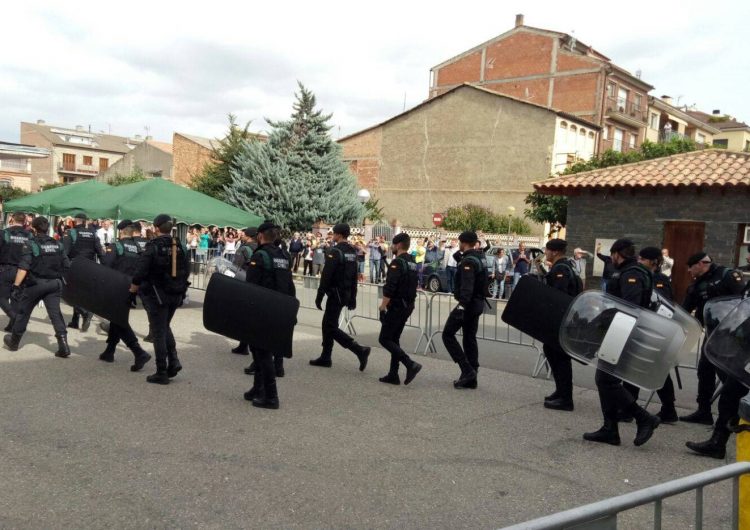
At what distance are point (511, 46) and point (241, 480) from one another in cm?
4184

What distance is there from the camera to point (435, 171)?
3753 cm

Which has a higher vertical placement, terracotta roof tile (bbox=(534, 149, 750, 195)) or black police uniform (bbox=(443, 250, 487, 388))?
terracotta roof tile (bbox=(534, 149, 750, 195))

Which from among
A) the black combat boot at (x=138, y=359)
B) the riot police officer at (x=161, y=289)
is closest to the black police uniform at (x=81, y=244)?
the black combat boot at (x=138, y=359)

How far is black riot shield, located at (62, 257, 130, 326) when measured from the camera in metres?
6.71

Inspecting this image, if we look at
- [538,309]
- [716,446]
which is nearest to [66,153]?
[538,309]

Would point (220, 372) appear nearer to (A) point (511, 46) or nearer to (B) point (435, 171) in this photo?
(B) point (435, 171)

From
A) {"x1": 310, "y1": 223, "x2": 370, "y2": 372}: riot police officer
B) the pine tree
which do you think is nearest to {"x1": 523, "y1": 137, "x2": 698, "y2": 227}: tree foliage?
the pine tree

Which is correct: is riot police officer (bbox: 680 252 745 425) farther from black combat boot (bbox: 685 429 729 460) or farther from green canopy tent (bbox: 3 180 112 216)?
green canopy tent (bbox: 3 180 112 216)

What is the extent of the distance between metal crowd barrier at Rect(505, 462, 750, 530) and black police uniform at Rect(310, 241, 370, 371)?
5084 millimetres

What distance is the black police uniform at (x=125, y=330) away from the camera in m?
6.92

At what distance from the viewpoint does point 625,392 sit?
5031 mm

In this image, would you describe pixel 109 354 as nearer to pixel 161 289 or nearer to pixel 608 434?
pixel 161 289

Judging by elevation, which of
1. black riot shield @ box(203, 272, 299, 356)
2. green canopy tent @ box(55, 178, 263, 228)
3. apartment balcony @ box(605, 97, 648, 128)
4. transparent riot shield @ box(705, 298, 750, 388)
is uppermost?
apartment balcony @ box(605, 97, 648, 128)

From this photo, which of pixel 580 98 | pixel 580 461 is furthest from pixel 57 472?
pixel 580 98
